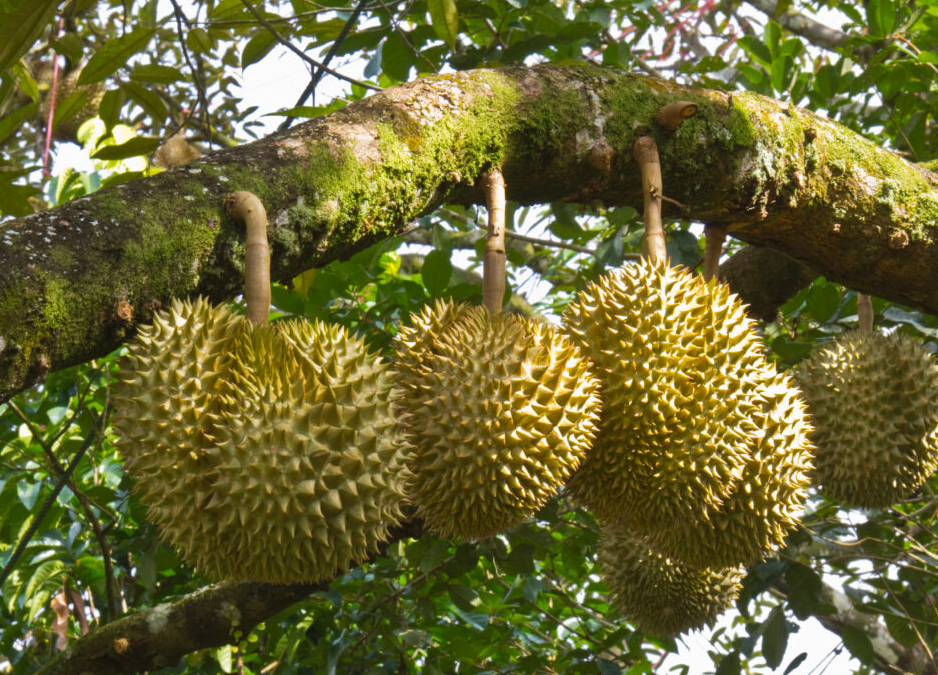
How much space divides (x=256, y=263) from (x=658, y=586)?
185 centimetres

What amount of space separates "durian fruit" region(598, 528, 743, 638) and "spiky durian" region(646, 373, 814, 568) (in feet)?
2.87

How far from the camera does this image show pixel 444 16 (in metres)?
2.28

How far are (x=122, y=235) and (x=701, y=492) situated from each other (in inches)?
42.0

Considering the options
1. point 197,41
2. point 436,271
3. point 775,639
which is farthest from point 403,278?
point 775,639

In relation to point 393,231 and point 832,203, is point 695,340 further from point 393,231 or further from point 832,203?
point 832,203

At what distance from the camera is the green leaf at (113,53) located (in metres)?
2.09

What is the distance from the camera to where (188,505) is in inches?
50.5

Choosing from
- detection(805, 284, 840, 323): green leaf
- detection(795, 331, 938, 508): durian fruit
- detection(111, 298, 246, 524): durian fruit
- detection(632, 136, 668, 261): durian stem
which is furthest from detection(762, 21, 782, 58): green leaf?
detection(111, 298, 246, 524): durian fruit

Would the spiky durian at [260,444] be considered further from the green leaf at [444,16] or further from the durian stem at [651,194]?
the green leaf at [444,16]

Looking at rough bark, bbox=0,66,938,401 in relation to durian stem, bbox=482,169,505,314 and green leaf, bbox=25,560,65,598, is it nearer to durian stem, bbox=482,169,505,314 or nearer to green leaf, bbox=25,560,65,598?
durian stem, bbox=482,169,505,314

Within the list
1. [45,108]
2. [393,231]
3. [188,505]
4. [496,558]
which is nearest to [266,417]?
[188,505]

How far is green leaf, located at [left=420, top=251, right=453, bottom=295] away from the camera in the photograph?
95.7 inches

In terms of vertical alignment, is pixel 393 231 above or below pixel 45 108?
below

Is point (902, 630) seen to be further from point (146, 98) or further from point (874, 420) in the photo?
point (146, 98)
